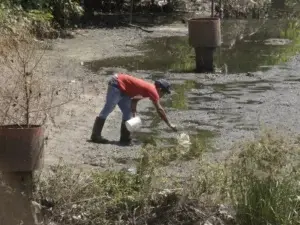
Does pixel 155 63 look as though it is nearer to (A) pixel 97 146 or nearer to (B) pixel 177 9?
(A) pixel 97 146

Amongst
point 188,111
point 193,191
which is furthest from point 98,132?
point 193,191

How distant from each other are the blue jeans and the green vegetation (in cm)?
→ 326

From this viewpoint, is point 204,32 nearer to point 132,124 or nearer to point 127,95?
point 127,95

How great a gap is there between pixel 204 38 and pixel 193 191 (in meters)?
10.2

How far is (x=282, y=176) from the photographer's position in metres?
6.37

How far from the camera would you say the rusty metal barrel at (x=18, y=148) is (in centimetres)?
631

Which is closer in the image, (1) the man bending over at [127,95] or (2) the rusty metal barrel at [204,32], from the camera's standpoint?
(1) the man bending over at [127,95]

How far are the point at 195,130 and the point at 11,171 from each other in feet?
17.3

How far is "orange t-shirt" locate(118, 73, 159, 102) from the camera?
10125 mm

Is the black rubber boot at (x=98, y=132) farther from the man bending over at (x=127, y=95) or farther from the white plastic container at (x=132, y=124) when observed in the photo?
the white plastic container at (x=132, y=124)

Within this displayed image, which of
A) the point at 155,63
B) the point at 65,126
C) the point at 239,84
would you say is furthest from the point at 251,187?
the point at 155,63

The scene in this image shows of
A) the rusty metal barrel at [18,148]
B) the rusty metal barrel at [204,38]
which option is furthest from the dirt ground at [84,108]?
the rusty metal barrel at [18,148]

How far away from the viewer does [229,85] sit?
50.8ft

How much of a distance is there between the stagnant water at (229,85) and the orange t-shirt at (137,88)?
0.62 meters
